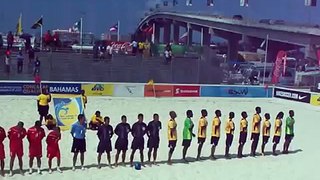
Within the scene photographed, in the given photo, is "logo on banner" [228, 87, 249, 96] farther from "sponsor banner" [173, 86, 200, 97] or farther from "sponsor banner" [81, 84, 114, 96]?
"sponsor banner" [81, 84, 114, 96]

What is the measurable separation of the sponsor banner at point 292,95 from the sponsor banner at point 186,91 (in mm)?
5097

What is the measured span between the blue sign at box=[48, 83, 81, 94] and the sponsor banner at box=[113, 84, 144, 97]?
7.17 ft

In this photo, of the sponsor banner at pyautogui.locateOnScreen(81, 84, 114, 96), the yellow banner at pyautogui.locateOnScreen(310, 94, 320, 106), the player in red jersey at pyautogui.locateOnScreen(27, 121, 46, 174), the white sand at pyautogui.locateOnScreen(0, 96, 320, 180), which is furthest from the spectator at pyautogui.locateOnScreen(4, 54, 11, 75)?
the player in red jersey at pyautogui.locateOnScreen(27, 121, 46, 174)

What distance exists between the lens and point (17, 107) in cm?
2130

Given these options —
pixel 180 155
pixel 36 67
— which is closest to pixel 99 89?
pixel 36 67

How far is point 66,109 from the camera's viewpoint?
1562 cm

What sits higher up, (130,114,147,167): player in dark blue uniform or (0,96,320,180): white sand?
(130,114,147,167): player in dark blue uniform

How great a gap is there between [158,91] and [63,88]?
18.3 feet

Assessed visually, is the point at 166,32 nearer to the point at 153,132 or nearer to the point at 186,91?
the point at 186,91

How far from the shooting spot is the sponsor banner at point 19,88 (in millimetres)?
24969

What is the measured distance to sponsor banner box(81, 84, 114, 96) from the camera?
26.6 meters

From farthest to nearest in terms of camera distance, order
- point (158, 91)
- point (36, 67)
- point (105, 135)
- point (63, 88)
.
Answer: point (36, 67) < point (158, 91) < point (63, 88) < point (105, 135)

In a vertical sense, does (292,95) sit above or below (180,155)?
above

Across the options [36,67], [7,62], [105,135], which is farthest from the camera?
[36,67]
